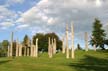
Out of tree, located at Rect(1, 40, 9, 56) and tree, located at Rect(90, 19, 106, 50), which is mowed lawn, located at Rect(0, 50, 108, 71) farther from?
tree, located at Rect(1, 40, 9, 56)

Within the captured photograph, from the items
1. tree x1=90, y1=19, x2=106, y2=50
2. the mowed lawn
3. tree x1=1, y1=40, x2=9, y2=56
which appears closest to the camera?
the mowed lawn

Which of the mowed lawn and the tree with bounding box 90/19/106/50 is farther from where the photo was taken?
Answer: the tree with bounding box 90/19/106/50

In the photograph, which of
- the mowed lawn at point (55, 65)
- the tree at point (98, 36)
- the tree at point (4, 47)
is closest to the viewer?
the mowed lawn at point (55, 65)

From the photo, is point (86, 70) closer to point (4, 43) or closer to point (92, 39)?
point (92, 39)

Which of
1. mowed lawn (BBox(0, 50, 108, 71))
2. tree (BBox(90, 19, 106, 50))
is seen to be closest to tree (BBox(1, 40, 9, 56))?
tree (BBox(90, 19, 106, 50))

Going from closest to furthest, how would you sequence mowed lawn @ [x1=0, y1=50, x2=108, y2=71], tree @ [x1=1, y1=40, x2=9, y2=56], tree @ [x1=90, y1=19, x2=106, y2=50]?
mowed lawn @ [x1=0, y1=50, x2=108, y2=71] < tree @ [x1=90, y1=19, x2=106, y2=50] < tree @ [x1=1, y1=40, x2=9, y2=56]

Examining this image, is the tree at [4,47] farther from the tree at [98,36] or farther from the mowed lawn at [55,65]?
the mowed lawn at [55,65]

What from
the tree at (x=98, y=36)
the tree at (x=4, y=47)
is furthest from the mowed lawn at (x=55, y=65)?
the tree at (x=4, y=47)

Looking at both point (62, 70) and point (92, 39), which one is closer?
point (62, 70)

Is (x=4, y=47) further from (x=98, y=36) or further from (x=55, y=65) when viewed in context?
(x=55, y=65)

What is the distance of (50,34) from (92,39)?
37.8 meters

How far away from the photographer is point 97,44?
82188mm

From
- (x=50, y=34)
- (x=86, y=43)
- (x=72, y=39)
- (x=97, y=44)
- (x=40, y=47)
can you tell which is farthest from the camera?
(x=50, y=34)

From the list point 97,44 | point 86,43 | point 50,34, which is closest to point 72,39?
point 86,43
